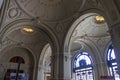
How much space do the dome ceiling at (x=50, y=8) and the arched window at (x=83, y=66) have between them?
5600mm

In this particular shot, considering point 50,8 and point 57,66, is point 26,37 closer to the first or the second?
point 50,8

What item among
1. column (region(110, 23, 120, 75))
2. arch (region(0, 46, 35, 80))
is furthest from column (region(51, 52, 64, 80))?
arch (region(0, 46, 35, 80))

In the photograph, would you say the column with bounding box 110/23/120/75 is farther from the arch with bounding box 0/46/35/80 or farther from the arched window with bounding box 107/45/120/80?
the arch with bounding box 0/46/35/80

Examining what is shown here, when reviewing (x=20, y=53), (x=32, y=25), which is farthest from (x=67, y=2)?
(x=20, y=53)

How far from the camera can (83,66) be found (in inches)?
535

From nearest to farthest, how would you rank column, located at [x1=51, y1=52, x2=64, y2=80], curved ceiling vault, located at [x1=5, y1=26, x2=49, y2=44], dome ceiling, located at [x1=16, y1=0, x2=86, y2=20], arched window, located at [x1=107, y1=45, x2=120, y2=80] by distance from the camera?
column, located at [x1=51, y1=52, x2=64, y2=80], dome ceiling, located at [x1=16, y1=0, x2=86, y2=20], arched window, located at [x1=107, y1=45, x2=120, y2=80], curved ceiling vault, located at [x1=5, y1=26, x2=49, y2=44]

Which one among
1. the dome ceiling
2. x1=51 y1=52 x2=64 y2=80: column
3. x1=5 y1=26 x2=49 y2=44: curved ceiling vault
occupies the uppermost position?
the dome ceiling

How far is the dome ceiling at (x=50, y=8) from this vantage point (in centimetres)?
918

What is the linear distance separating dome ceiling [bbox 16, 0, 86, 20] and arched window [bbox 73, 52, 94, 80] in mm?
5600

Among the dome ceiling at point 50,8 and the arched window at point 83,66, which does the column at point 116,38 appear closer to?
the dome ceiling at point 50,8

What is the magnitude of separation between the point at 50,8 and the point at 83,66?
6880 millimetres

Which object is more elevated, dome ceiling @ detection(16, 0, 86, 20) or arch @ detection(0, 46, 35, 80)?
dome ceiling @ detection(16, 0, 86, 20)

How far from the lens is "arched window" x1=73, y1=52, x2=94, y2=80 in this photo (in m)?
13.0

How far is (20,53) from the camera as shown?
14.6 meters
